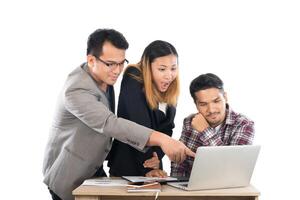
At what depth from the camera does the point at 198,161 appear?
7.23 feet

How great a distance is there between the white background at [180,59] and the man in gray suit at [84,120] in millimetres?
1025

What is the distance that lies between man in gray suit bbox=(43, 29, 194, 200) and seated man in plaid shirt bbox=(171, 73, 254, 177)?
261 millimetres

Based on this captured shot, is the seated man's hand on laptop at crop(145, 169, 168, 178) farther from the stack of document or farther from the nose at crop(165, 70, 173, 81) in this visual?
the nose at crop(165, 70, 173, 81)

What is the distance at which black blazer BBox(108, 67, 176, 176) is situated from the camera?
108 inches

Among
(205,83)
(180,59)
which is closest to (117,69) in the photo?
(205,83)

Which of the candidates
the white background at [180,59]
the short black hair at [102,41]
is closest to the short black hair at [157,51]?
the short black hair at [102,41]

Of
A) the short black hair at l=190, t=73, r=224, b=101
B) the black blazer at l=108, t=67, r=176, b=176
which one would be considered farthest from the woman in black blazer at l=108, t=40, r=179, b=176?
the short black hair at l=190, t=73, r=224, b=101

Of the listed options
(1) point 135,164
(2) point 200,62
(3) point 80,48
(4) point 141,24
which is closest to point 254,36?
(2) point 200,62

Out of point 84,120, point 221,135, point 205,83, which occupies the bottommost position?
point 221,135

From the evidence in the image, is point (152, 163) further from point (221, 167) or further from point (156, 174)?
point (221, 167)

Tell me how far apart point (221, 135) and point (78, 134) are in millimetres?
694

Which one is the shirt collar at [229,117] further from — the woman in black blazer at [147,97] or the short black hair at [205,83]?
the woman in black blazer at [147,97]

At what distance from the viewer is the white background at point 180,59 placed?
3.71m

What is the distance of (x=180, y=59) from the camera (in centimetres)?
372
